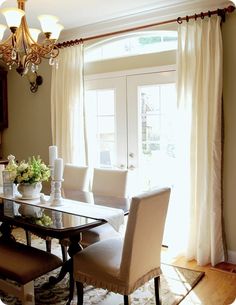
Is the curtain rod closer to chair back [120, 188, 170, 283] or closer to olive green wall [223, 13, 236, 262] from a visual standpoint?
olive green wall [223, 13, 236, 262]

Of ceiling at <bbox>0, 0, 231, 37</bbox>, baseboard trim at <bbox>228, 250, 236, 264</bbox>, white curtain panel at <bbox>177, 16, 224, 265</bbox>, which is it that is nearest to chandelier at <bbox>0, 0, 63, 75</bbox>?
ceiling at <bbox>0, 0, 231, 37</bbox>

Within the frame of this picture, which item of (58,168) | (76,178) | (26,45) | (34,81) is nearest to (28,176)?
(58,168)

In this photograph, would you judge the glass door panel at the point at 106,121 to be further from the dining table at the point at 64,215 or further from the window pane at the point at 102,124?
the dining table at the point at 64,215

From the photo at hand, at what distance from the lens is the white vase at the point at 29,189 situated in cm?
285

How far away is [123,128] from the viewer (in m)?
4.11

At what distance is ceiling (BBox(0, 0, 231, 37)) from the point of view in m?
3.36

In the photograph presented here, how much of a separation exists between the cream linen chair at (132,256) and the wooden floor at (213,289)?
0.41 metres

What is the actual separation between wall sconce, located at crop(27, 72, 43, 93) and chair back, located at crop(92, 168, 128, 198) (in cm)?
201

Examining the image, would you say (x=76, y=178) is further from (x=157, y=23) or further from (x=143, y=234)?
(x=157, y=23)

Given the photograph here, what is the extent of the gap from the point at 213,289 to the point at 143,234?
1087mm

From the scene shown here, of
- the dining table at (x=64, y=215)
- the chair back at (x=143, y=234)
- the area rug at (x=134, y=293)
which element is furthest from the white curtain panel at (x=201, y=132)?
the chair back at (x=143, y=234)

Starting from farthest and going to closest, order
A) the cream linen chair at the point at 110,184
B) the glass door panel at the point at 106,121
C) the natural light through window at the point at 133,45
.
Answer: the glass door panel at the point at 106,121 < the natural light through window at the point at 133,45 < the cream linen chair at the point at 110,184

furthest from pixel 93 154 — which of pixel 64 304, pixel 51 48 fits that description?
pixel 64 304

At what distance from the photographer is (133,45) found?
4.01 metres
